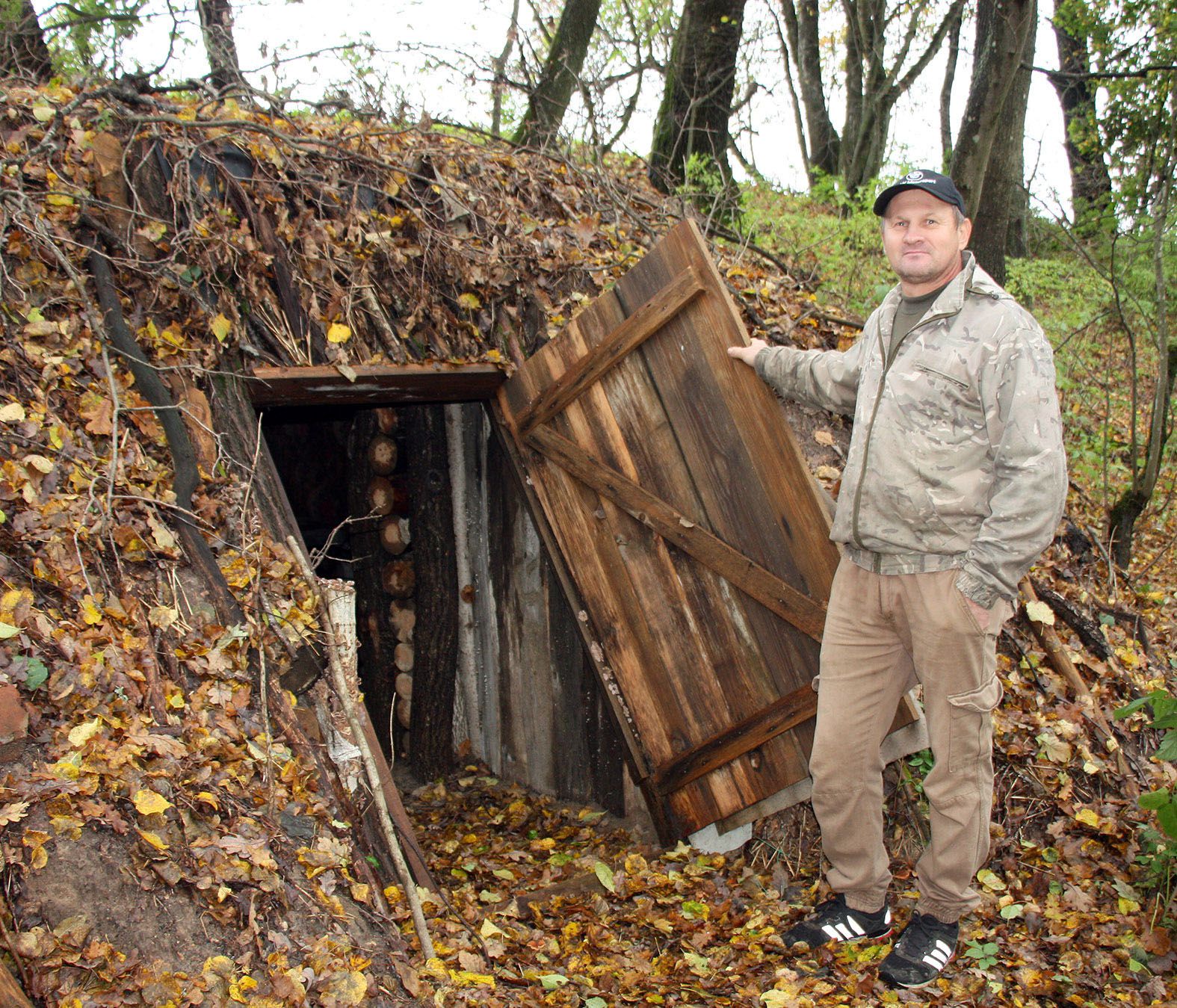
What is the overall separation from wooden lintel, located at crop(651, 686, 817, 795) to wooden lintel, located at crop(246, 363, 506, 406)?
6.61 ft

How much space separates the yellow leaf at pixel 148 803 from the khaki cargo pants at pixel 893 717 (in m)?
2.12

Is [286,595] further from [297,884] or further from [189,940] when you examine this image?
[189,940]

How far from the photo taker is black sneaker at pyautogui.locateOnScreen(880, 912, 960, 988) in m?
3.22

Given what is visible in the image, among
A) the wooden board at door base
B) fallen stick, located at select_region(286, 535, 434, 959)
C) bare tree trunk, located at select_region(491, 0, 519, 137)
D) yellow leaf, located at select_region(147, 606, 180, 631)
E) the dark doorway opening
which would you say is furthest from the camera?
bare tree trunk, located at select_region(491, 0, 519, 137)

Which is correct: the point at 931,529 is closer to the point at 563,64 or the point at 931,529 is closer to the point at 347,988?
the point at 347,988

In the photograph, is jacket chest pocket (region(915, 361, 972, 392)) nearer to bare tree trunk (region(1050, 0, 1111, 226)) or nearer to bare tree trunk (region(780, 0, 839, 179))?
bare tree trunk (region(1050, 0, 1111, 226))

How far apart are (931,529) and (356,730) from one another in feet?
7.16

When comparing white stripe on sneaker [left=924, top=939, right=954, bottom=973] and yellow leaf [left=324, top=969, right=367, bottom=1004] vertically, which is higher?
yellow leaf [left=324, top=969, right=367, bottom=1004]

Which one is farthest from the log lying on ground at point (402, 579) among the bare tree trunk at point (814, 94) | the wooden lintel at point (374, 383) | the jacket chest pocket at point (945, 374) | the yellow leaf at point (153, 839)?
the bare tree trunk at point (814, 94)

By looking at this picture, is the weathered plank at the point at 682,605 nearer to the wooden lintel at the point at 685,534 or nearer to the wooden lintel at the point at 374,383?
the wooden lintel at the point at 685,534

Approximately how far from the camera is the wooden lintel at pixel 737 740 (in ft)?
12.4

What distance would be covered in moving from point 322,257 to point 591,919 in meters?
3.10

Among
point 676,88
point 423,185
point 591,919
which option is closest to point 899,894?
point 591,919

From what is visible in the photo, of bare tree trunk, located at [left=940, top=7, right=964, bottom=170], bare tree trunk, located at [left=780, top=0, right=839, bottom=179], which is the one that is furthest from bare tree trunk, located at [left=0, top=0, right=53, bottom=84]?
bare tree trunk, located at [left=940, top=7, right=964, bottom=170]
